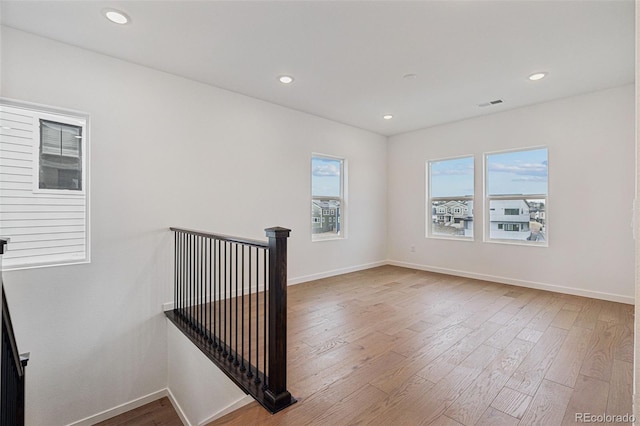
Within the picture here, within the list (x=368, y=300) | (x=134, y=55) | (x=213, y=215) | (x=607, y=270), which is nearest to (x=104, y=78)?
(x=134, y=55)

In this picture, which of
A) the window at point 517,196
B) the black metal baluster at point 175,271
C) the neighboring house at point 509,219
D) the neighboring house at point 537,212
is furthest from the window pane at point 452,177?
the black metal baluster at point 175,271

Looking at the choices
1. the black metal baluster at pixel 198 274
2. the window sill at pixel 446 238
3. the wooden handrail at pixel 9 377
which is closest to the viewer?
the wooden handrail at pixel 9 377

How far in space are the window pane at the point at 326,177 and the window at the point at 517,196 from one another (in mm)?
2419

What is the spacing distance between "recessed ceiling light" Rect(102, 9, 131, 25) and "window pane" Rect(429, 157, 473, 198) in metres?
4.79

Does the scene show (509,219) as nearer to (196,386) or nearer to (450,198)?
(450,198)

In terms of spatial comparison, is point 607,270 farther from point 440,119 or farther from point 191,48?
point 191,48

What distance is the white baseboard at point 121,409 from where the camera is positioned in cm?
277

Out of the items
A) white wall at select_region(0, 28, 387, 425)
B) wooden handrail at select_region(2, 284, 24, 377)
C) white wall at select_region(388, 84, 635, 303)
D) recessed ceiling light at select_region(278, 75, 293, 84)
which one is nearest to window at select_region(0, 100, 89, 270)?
white wall at select_region(0, 28, 387, 425)

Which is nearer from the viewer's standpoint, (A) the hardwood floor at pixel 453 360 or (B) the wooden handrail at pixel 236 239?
(A) the hardwood floor at pixel 453 360

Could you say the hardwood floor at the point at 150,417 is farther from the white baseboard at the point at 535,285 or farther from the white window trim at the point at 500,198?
the white window trim at the point at 500,198

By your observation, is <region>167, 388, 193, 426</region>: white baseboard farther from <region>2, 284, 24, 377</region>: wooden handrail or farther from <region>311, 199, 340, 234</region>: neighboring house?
<region>311, 199, 340, 234</region>: neighboring house

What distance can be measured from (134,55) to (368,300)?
3.71m

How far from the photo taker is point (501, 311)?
3293mm

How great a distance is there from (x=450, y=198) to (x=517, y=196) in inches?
39.7
